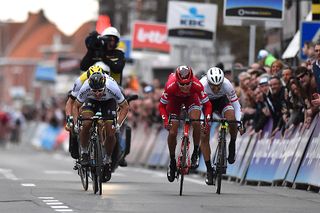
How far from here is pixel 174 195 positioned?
16312 millimetres

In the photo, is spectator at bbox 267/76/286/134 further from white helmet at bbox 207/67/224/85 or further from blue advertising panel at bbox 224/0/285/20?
blue advertising panel at bbox 224/0/285/20

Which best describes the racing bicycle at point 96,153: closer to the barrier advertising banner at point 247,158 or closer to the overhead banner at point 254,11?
the barrier advertising banner at point 247,158

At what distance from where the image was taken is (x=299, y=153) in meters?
18.8

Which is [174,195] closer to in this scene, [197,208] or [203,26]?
[197,208]

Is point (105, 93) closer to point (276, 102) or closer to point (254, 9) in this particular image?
point (276, 102)

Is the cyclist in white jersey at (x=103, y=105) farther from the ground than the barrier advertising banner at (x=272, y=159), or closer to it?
farther from the ground

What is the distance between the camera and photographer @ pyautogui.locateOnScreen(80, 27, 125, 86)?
19631mm

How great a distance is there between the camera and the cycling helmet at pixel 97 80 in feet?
52.7

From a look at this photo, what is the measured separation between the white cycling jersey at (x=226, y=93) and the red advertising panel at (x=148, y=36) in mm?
27014

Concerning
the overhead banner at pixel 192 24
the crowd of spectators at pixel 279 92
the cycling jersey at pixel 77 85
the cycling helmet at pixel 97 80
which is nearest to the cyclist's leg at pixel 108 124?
the cycling helmet at pixel 97 80

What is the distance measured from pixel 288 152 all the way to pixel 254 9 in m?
7.93

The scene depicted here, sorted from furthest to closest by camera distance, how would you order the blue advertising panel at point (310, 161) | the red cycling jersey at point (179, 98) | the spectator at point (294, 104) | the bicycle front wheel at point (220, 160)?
the spectator at point (294, 104) < the blue advertising panel at point (310, 161) < the bicycle front wheel at point (220, 160) < the red cycling jersey at point (179, 98)

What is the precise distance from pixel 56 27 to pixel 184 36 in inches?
5438

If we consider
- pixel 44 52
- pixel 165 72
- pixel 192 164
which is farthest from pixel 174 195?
pixel 44 52
